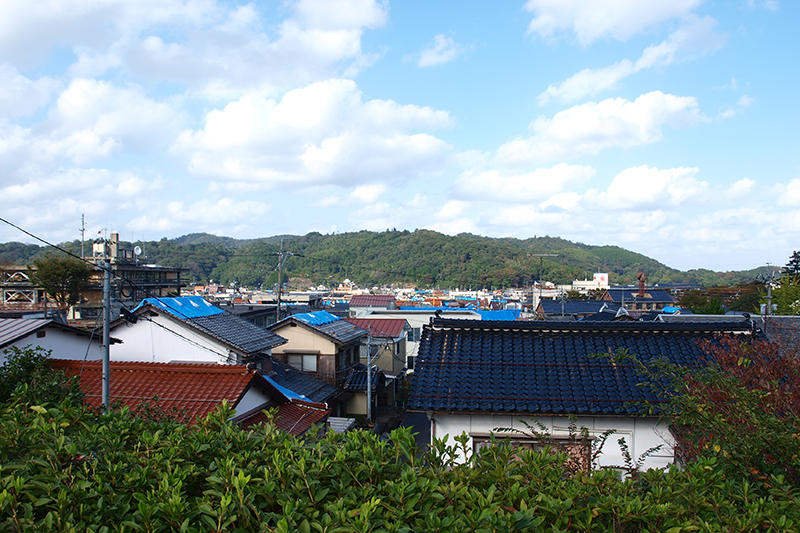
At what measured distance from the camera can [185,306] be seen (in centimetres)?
1412

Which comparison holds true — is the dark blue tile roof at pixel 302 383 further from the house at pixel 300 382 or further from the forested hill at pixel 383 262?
the forested hill at pixel 383 262

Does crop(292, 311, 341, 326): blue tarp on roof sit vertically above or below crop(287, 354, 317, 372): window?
above

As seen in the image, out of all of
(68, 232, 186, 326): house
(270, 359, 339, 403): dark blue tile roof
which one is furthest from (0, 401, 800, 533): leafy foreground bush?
(68, 232, 186, 326): house

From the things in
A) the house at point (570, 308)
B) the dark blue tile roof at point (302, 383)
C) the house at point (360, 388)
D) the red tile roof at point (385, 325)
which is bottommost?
the house at point (360, 388)

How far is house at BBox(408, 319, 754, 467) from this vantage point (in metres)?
7.40

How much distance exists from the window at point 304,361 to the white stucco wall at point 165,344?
6.31 metres

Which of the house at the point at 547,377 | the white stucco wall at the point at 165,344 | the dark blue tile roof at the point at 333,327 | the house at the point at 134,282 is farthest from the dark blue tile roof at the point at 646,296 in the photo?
the white stucco wall at the point at 165,344

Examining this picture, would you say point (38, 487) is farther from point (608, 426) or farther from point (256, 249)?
point (256, 249)

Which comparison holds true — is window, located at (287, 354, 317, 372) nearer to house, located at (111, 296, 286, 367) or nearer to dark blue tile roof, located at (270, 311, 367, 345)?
dark blue tile roof, located at (270, 311, 367, 345)

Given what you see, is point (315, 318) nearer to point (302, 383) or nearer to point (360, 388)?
point (360, 388)

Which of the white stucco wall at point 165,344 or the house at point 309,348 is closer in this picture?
the white stucco wall at point 165,344

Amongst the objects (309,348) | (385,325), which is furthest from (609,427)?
(385,325)

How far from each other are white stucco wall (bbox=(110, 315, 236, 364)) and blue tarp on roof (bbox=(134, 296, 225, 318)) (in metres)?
0.30

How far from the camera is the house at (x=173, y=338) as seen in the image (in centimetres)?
1333
